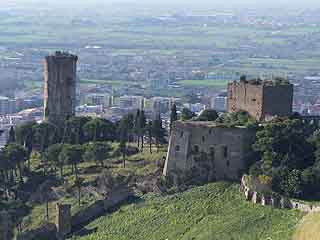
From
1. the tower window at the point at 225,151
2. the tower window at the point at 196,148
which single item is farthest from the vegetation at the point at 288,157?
the tower window at the point at 196,148

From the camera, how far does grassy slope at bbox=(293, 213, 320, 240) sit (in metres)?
35.4

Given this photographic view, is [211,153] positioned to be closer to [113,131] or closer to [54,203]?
[54,203]

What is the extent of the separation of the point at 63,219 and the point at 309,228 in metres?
10.6

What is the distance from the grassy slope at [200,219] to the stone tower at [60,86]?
706 inches

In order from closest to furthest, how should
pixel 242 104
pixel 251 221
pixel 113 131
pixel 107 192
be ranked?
pixel 251 221 → pixel 107 192 → pixel 242 104 → pixel 113 131

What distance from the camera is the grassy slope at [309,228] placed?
35.4m

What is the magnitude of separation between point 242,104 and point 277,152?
21.1ft

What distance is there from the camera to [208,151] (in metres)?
44.2

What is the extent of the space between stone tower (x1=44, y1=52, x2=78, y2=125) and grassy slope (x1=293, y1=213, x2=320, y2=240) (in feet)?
82.3

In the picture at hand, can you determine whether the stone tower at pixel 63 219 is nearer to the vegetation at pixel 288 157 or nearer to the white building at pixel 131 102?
the vegetation at pixel 288 157

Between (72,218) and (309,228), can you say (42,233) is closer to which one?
(72,218)

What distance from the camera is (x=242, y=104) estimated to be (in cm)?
4881

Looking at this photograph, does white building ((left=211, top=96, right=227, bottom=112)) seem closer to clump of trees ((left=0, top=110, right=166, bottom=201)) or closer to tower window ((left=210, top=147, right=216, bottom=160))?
clump of trees ((left=0, top=110, right=166, bottom=201))

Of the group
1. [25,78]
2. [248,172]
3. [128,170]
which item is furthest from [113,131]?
[25,78]
